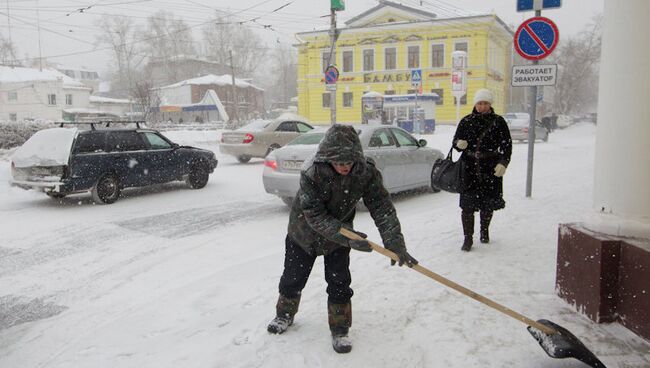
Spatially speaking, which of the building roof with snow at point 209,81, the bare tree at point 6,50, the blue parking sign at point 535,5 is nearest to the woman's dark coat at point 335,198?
the blue parking sign at point 535,5

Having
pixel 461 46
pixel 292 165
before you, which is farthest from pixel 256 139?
pixel 461 46

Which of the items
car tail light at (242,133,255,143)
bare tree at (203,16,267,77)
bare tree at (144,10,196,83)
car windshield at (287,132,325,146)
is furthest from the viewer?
bare tree at (203,16,267,77)

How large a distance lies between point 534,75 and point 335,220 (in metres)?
6.12

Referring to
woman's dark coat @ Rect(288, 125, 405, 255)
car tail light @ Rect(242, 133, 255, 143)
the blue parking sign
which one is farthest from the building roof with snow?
woman's dark coat @ Rect(288, 125, 405, 255)

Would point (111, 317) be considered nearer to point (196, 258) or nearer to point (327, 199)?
point (196, 258)

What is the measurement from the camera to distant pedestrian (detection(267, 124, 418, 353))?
10.3 ft

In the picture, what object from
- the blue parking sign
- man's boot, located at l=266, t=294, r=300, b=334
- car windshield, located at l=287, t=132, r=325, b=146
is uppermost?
the blue parking sign

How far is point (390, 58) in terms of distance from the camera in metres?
45.6

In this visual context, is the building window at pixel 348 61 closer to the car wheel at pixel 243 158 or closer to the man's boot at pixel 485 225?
the car wheel at pixel 243 158

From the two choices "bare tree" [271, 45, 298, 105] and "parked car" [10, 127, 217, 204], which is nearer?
"parked car" [10, 127, 217, 204]

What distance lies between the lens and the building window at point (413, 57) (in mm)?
44594

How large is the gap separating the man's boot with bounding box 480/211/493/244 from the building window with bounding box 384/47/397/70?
1628 inches

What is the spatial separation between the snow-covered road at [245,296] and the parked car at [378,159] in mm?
641

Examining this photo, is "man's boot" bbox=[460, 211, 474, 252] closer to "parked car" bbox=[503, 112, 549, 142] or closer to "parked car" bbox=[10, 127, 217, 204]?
"parked car" bbox=[10, 127, 217, 204]
